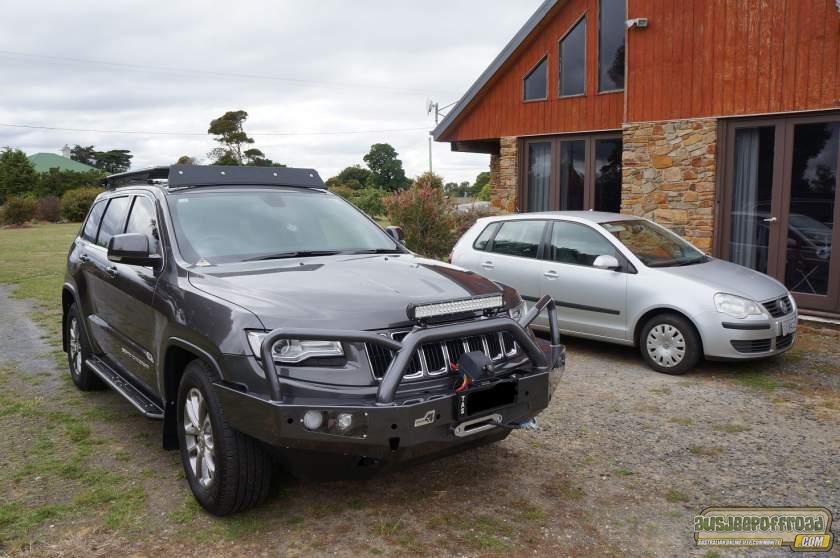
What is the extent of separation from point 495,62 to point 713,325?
9.15 m

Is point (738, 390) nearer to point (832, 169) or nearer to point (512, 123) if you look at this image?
point (832, 169)

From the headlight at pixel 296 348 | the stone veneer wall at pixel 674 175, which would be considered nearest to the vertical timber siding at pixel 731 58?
the stone veneer wall at pixel 674 175

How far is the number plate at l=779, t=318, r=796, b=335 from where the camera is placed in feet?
22.0

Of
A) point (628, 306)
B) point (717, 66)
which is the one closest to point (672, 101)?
point (717, 66)

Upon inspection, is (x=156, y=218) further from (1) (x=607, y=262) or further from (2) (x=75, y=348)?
(1) (x=607, y=262)

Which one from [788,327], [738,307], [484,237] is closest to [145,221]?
[484,237]

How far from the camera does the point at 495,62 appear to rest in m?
14.2

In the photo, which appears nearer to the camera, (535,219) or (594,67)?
(535,219)

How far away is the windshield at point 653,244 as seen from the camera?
7.36m

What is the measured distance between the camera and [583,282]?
7539mm

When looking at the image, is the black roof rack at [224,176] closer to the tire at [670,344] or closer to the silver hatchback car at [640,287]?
the silver hatchback car at [640,287]

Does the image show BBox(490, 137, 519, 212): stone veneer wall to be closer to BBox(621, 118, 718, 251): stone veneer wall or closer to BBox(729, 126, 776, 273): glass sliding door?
BBox(621, 118, 718, 251): stone veneer wall

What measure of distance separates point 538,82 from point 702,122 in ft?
13.7

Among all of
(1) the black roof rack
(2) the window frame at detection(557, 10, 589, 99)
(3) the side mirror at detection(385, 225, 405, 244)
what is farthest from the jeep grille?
(2) the window frame at detection(557, 10, 589, 99)
